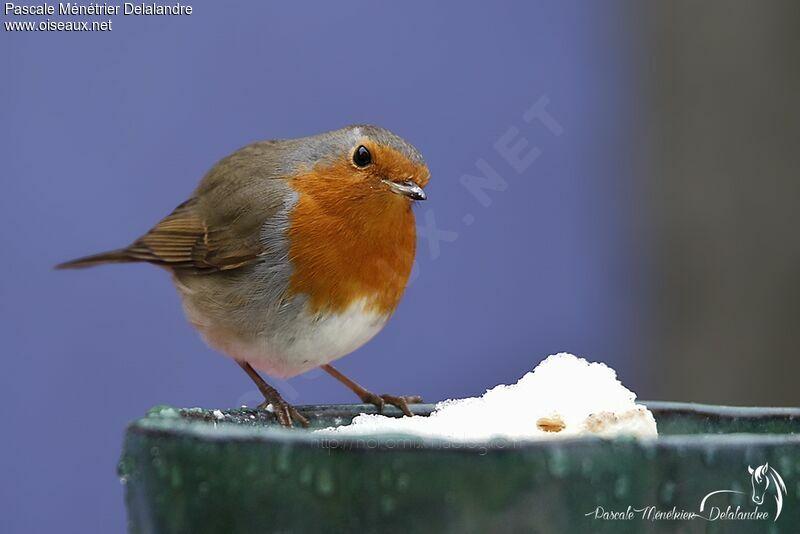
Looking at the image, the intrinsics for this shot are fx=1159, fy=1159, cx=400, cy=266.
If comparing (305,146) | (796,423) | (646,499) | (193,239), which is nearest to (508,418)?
(796,423)

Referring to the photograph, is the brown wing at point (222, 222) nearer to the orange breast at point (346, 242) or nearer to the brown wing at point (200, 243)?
the brown wing at point (200, 243)

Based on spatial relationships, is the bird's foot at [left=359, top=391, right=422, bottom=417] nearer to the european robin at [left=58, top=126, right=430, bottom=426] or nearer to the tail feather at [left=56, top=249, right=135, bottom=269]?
the european robin at [left=58, top=126, right=430, bottom=426]

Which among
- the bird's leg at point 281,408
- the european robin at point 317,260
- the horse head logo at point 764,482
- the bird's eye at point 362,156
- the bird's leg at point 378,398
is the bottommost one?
the bird's leg at point 378,398

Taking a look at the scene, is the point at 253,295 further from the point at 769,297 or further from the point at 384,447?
the point at 769,297

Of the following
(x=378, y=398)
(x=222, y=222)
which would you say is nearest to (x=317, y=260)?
(x=378, y=398)

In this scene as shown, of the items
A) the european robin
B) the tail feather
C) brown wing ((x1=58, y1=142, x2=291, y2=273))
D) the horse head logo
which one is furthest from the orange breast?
the horse head logo

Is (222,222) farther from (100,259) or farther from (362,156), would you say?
(362,156)

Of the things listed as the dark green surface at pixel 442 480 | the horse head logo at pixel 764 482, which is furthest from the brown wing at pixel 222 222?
the horse head logo at pixel 764 482
